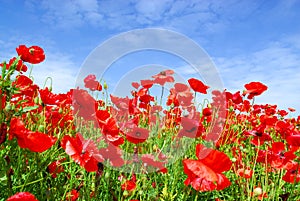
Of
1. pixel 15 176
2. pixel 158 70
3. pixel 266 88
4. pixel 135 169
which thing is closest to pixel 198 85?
pixel 158 70

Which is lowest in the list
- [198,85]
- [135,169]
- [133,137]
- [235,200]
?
[235,200]

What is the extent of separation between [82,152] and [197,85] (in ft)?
3.69

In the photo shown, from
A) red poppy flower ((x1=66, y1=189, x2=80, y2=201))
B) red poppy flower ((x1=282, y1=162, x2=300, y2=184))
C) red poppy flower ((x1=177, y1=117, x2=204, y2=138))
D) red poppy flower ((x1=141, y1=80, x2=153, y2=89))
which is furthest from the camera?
red poppy flower ((x1=141, y1=80, x2=153, y2=89))

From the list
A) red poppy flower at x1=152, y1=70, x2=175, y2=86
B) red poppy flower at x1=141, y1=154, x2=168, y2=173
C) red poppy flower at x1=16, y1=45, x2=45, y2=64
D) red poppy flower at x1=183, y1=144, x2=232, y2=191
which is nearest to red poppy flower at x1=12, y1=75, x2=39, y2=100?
red poppy flower at x1=16, y1=45, x2=45, y2=64

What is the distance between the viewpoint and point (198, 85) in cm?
231

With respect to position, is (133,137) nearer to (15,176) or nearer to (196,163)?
(196,163)

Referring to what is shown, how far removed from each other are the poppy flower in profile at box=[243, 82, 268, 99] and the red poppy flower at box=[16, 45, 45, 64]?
1770 mm

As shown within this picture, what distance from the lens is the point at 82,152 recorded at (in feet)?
4.64

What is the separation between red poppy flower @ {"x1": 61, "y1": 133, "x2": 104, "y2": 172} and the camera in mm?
1379

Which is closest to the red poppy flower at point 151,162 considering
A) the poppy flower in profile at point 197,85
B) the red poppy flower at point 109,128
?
the red poppy flower at point 109,128

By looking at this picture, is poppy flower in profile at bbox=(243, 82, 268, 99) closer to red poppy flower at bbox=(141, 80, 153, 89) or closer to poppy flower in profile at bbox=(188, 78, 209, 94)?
poppy flower in profile at bbox=(188, 78, 209, 94)

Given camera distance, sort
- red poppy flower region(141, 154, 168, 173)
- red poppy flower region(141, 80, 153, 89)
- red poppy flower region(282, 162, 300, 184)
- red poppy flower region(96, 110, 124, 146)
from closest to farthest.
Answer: red poppy flower region(96, 110, 124, 146) < red poppy flower region(141, 154, 168, 173) < red poppy flower region(282, 162, 300, 184) < red poppy flower region(141, 80, 153, 89)

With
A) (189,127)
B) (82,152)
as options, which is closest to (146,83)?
(189,127)

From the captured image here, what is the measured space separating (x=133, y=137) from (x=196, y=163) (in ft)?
1.50
